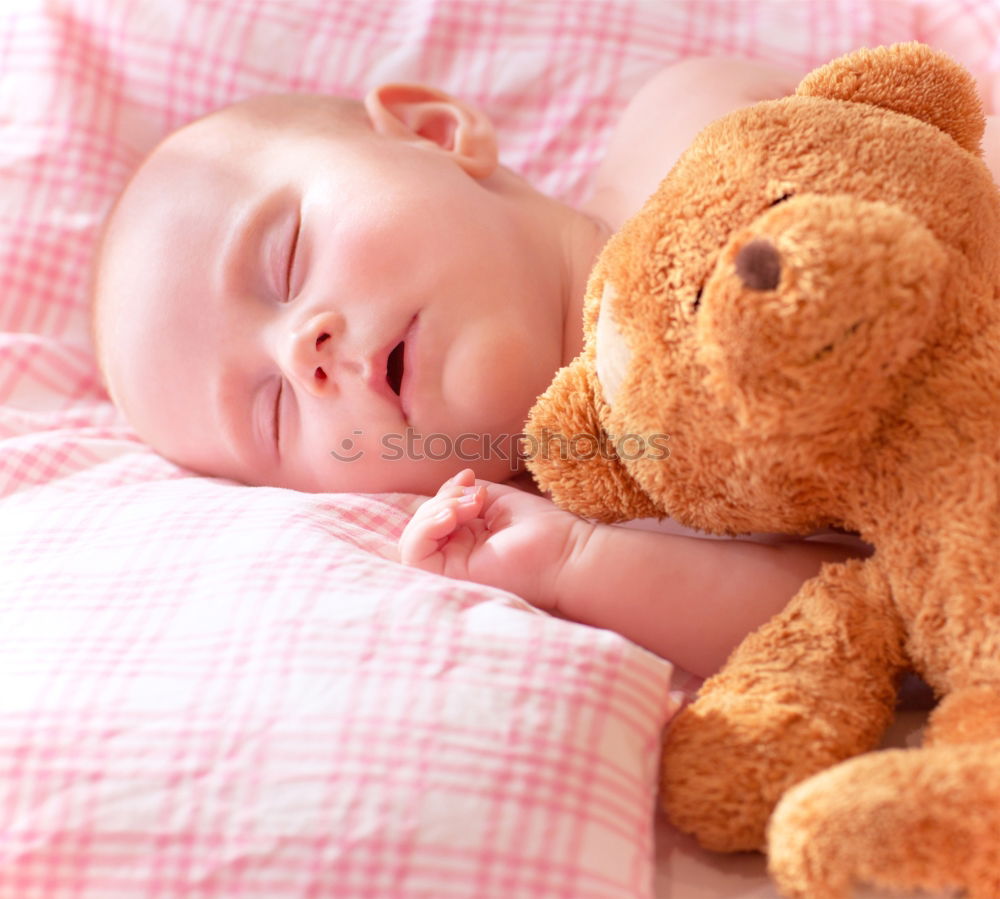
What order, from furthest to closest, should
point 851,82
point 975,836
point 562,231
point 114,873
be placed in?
point 562,231 < point 851,82 < point 114,873 < point 975,836

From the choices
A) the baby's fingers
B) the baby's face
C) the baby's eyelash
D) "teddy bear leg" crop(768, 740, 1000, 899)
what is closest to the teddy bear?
"teddy bear leg" crop(768, 740, 1000, 899)

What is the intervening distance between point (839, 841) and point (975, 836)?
Result: 0.08 m

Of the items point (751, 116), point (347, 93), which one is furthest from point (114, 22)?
point (751, 116)

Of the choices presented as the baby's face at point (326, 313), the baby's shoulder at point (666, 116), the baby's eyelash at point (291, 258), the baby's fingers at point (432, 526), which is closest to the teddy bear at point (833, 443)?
the baby's fingers at point (432, 526)

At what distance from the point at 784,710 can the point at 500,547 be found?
34cm

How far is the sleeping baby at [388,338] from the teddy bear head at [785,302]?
0.35 feet

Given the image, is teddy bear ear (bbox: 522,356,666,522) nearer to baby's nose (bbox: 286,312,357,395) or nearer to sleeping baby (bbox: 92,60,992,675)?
sleeping baby (bbox: 92,60,992,675)

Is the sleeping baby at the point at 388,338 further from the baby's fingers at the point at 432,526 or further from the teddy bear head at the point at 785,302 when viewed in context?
the teddy bear head at the point at 785,302

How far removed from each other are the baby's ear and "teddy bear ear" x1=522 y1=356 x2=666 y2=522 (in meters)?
0.61

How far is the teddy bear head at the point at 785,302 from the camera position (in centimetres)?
67

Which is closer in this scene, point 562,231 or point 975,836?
point 975,836

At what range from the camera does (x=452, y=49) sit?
1.83m

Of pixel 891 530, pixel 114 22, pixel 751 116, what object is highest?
pixel 751 116

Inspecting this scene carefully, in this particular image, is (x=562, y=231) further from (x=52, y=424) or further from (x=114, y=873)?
(x=114, y=873)
